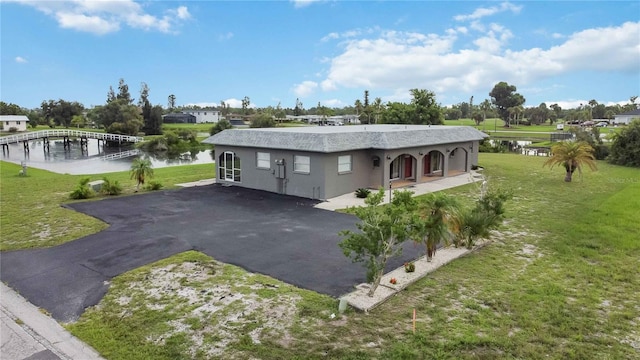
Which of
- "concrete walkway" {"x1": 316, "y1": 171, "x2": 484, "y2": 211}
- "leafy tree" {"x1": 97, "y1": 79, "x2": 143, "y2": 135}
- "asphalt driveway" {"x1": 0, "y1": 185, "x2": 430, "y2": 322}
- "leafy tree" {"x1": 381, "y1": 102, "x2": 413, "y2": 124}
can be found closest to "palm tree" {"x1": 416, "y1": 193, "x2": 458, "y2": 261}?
"asphalt driveway" {"x1": 0, "y1": 185, "x2": 430, "y2": 322}

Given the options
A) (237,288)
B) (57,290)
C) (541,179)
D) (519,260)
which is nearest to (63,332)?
(57,290)

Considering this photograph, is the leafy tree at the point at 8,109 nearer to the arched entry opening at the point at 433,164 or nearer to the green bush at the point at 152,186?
the green bush at the point at 152,186

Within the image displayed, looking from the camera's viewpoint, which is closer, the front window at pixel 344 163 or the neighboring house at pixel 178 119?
the front window at pixel 344 163

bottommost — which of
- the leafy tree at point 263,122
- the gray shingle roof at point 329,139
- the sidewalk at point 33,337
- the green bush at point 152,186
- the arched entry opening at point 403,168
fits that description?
the sidewalk at point 33,337

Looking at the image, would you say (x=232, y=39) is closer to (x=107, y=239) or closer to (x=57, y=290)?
(x=107, y=239)

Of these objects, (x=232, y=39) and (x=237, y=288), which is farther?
(x=232, y=39)

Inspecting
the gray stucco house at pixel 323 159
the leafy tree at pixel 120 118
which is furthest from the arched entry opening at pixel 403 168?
the leafy tree at pixel 120 118

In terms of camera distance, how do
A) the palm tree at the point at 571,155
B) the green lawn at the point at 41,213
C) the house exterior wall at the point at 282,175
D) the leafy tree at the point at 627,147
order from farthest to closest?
the leafy tree at the point at 627,147, the palm tree at the point at 571,155, the house exterior wall at the point at 282,175, the green lawn at the point at 41,213

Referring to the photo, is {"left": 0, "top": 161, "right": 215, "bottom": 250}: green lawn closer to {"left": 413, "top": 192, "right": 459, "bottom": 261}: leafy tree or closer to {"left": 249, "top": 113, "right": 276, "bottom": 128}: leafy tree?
{"left": 413, "top": 192, "right": 459, "bottom": 261}: leafy tree
